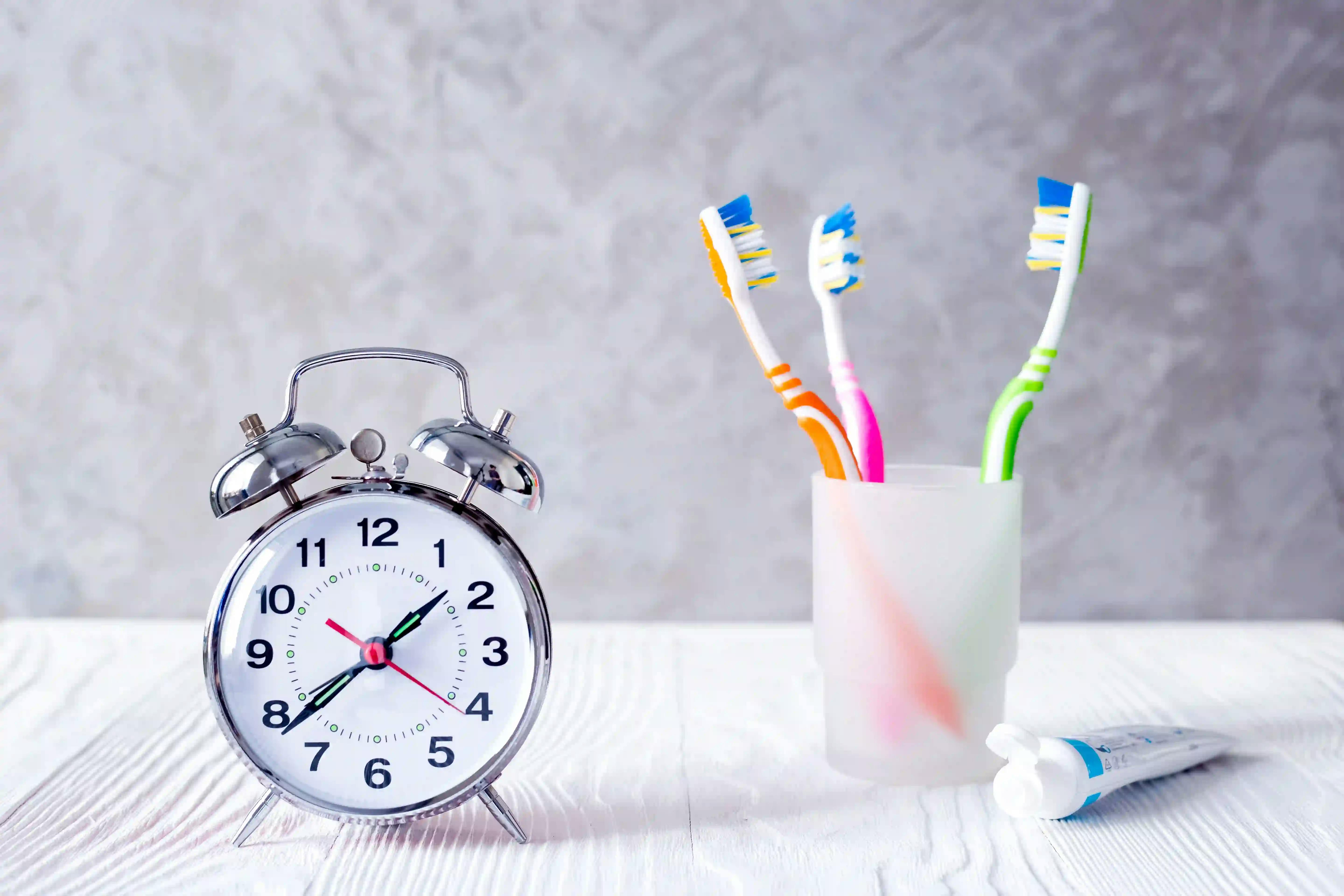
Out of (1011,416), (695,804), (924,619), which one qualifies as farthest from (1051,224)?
(695,804)

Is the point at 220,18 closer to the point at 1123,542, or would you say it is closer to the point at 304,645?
the point at 304,645

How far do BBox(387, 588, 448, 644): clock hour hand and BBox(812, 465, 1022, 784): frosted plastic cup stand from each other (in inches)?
9.4

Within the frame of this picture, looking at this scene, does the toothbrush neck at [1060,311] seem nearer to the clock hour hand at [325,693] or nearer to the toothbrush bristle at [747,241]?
the toothbrush bristle at [747,241]

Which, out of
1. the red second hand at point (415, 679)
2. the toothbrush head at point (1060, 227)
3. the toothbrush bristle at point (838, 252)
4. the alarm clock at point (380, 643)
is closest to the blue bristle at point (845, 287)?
the toothbrush bristle at point (838, 252)

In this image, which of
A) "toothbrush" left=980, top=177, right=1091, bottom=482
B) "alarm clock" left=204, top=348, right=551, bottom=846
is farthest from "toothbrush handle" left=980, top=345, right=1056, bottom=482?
"alarm clock" left=204, top=348, right=551, bottom=846

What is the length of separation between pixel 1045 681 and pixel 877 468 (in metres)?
0.29

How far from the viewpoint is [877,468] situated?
68 centimetres

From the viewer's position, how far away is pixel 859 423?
675 millimetres

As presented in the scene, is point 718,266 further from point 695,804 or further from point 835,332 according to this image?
point 695,804

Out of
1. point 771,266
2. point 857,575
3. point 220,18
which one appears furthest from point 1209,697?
point 220,18

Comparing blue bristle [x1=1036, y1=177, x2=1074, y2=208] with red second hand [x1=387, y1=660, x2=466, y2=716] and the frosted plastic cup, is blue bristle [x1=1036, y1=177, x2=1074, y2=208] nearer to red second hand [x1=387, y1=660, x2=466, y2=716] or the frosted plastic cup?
the frosted plastic cup

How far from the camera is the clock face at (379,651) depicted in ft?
1.90

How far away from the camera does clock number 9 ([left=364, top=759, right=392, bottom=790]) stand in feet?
1.90

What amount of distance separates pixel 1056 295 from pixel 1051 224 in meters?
0.04
